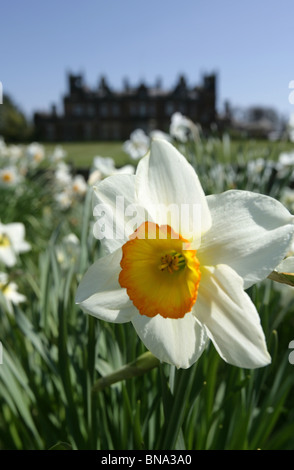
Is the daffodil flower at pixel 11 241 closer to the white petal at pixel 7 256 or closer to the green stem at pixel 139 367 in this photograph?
the white petal at pixel 7 256

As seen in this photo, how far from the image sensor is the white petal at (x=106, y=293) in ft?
1.70

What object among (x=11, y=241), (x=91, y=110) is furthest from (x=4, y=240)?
(x=91, y=110)

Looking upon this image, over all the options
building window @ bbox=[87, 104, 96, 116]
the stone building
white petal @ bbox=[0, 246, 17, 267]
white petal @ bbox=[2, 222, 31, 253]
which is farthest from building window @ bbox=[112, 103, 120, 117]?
white petal @ bbox=[0, 246, 17, 267]

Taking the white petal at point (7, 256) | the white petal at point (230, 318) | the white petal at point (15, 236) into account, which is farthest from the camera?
the white petal at point (15, 236)

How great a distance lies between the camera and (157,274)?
20.6 inches

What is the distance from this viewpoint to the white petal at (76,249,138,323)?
0.52m

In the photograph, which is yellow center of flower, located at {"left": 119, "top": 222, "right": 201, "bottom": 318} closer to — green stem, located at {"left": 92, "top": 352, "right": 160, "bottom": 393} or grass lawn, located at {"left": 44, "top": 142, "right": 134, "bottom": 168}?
green stem, located at {"left": 92, "top": 352, "right": 160, "bottom": 393}

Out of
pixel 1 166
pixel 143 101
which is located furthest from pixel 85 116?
pixel 1 166

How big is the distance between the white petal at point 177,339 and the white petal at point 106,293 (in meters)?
0.04

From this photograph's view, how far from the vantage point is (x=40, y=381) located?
111 centimetres

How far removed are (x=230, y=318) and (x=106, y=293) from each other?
0.15 meters

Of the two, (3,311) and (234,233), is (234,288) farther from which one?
(3,311)

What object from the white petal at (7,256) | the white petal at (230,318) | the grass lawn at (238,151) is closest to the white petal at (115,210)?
the white petal at (230,318)

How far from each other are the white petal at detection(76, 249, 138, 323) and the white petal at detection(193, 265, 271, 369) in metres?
0.09
